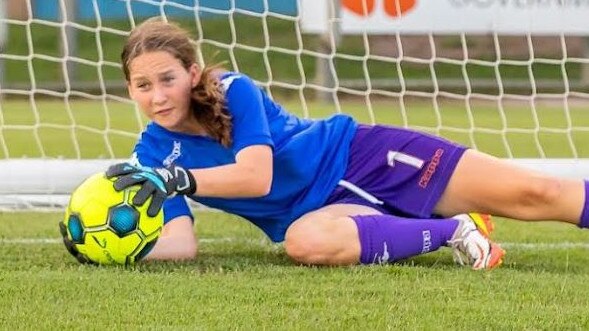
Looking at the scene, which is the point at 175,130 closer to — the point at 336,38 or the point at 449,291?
the point at 449,291

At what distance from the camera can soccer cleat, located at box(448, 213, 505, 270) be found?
13.5 feet

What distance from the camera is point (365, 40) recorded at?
6.93m

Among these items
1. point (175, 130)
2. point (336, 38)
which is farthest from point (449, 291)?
point (336, 38)

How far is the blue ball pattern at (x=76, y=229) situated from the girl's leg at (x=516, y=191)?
1.18m

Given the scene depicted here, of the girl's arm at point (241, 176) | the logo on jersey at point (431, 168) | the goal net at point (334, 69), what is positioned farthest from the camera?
the goal net at point (334, 69)

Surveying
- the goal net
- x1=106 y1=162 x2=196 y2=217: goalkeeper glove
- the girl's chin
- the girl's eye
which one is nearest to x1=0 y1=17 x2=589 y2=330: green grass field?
x1=106 y1=162 x2=196 y2=217: goalkeeper glove

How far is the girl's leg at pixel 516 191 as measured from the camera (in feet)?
13.7

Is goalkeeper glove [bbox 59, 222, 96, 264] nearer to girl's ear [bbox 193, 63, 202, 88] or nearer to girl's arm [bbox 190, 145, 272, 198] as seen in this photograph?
girl's arm [bbox 190, 145, 272, 198]

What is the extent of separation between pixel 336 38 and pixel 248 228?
1882 mm

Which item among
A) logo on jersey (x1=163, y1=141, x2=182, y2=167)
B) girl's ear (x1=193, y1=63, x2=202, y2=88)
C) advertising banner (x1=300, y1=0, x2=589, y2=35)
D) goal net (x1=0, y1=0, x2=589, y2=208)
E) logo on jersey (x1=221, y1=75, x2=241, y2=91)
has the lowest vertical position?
goal net (x1=0, y1=0, x2=589, y2=208)

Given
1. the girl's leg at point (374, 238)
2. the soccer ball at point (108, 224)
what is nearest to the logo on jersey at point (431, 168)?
the girl's leg at point (374, 238)

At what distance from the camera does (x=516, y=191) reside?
13.7ft

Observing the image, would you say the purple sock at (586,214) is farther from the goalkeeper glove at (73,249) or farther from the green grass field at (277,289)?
the goalkeeper glove at (73,249)

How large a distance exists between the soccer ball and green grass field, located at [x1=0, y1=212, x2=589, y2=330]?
59 millimetres
